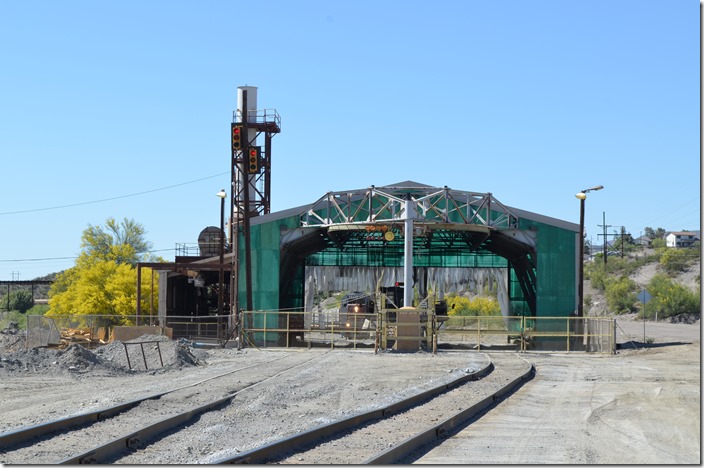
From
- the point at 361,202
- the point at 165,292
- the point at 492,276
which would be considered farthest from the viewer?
the point at 492,276

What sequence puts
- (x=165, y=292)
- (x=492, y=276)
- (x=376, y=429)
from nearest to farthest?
(x=376, y=429) → (x=165, y=292) → (x=492, y=276)

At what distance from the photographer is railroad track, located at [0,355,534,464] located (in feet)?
43.2

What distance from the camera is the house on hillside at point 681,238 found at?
180425 mm

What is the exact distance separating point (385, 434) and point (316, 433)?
1.34 meters

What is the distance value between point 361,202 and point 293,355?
9.82 meters

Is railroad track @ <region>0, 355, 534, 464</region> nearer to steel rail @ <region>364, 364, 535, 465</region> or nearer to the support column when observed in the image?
steel rail @ <region>364, 364, 535, 465</region>

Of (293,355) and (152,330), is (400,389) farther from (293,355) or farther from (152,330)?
(152,330)

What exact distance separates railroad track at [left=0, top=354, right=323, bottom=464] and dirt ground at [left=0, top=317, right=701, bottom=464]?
160 mm

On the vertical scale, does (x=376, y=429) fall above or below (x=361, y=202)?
below

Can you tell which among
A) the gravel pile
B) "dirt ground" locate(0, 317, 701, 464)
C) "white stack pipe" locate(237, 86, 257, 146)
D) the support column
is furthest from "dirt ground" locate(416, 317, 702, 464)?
"white stack pipe" locate(237, 86, 257, 146)

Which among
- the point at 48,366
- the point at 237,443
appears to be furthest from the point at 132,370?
the point at 237,443

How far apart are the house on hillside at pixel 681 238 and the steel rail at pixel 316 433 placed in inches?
6687

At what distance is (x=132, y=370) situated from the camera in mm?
31125

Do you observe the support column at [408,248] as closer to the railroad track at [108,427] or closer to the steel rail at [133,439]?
the railroad track at [108,427]
